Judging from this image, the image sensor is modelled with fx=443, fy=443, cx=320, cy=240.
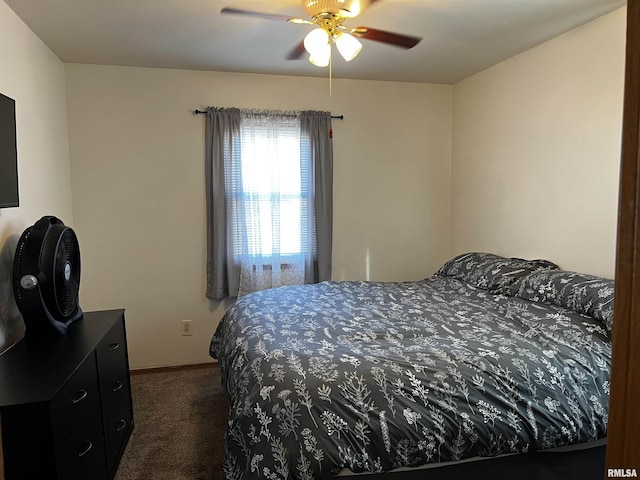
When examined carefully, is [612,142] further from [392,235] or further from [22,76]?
[22,76]

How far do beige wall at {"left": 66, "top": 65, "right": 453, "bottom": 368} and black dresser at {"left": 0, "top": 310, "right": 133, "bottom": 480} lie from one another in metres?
1.08

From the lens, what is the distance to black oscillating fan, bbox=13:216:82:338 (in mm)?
1943

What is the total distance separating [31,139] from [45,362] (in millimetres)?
1425

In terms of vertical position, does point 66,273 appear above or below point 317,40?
below

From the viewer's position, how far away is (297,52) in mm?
2979

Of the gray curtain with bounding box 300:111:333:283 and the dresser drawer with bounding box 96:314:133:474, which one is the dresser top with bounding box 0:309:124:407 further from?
the gray curtain with bounding box 300:111:333:283

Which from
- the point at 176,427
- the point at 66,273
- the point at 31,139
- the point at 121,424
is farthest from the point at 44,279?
the point at 176,427

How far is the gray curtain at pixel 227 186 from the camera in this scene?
351 centimetres

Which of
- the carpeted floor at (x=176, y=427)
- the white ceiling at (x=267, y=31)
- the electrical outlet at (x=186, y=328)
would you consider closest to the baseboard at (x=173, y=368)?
the carpeted floor at (x=176, y=427)

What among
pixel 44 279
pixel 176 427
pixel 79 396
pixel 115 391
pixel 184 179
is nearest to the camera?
pixel 79 396

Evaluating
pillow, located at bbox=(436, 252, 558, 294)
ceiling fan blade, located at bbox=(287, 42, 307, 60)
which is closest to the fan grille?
ceiling fan blade, located at bbox=(287, 42, 307, 60)

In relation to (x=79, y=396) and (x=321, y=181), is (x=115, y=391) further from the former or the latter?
(x=321, y=181)

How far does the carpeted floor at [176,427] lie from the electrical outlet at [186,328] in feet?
0.94

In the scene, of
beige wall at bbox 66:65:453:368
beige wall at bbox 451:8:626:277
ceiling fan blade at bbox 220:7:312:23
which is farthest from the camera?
beige wall at bbox 66:65:453:368
